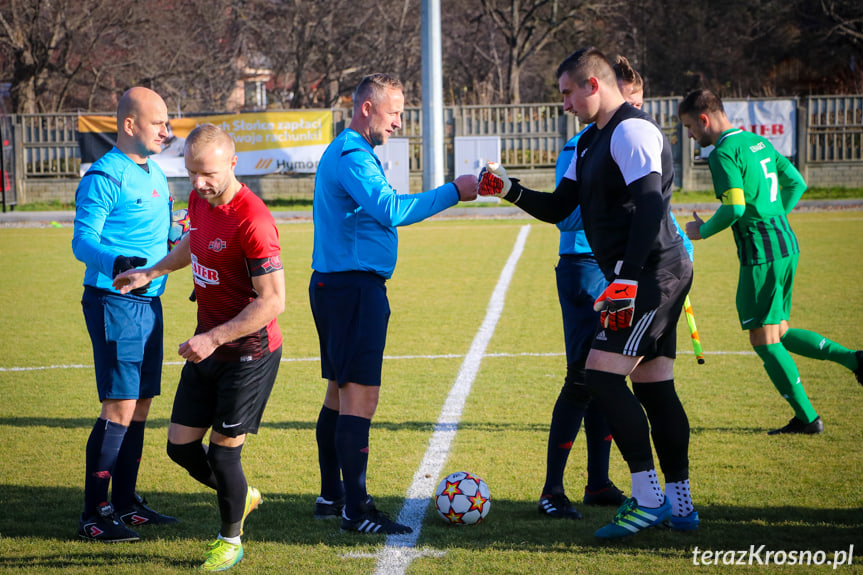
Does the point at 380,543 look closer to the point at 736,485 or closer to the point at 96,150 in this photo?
the point at 736,485

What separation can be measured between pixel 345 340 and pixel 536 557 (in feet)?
4.41

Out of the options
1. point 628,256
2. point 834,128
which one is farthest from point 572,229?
point 834,128

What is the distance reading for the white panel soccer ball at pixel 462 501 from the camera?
412 cm

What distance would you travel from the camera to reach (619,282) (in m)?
3.71

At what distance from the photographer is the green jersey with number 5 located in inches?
211

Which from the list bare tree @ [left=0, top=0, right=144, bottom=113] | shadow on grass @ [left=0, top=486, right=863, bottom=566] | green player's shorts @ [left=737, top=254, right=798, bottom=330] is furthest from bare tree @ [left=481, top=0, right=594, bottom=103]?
shadow on grass @ [left=0, top=486, right=863, bottom=566]

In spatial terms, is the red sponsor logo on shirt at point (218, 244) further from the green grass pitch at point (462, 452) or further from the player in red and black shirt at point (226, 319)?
the green grass pitch at point (462, 452)

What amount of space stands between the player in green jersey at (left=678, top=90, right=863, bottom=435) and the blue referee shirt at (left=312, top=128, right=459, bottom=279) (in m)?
2.29

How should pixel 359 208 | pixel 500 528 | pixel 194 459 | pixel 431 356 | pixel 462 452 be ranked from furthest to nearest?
pixel 431 356
pixel 462 452
pixel 500 528
pixel 359 208
pixel 194 459

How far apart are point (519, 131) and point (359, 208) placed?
2245 centimetres

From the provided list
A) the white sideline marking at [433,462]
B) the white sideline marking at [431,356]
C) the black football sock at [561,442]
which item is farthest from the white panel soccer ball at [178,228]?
the white sideline marking at [431,356]

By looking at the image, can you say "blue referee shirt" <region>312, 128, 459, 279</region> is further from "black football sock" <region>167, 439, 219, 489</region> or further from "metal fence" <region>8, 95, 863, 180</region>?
"metal fence" <region>8, 95, 863, 180</region>

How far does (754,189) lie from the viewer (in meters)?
5.51

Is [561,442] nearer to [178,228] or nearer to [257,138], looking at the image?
[178,228]
